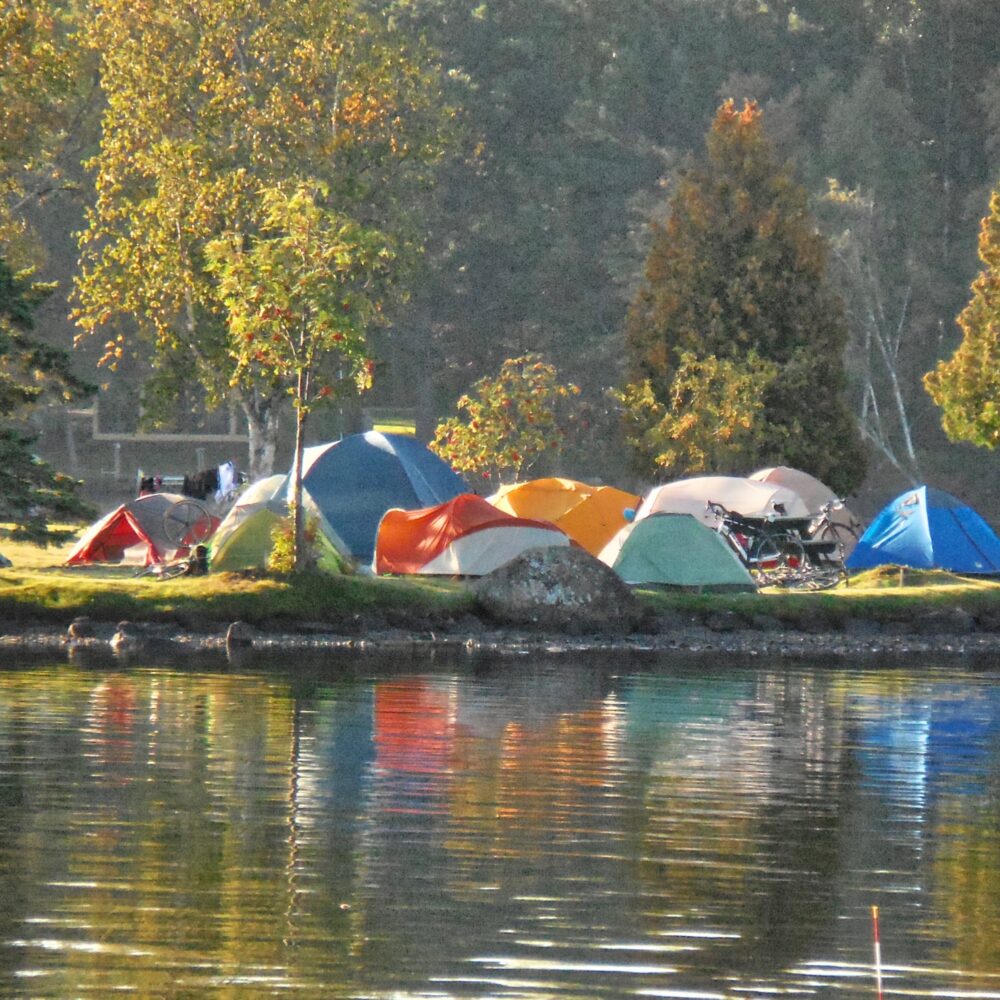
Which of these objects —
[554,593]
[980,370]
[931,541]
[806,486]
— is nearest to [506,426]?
[806,486]

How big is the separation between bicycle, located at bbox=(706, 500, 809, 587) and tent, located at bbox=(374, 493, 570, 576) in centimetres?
355

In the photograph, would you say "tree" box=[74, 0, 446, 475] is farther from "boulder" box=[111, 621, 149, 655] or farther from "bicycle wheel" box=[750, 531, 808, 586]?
"boulder" box=[111, 621, 149, 655]

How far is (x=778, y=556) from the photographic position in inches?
1395

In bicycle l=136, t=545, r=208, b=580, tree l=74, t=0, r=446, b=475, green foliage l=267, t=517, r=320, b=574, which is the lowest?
bicycle l=136, t=545, r=208, b=580

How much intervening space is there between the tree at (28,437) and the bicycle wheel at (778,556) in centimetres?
1218

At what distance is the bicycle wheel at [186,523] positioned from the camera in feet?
115

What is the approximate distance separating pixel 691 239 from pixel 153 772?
2941 cm

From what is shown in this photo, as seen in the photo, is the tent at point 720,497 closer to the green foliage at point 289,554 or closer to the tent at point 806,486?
the tent at point 806,486

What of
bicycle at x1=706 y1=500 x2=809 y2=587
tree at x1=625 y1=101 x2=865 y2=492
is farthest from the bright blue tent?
tree at x1=625 y1=101 x2=865 y2=492

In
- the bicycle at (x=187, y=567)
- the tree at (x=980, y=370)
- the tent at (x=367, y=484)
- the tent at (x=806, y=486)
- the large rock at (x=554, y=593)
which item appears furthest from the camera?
the tree at (x=980, y=370)

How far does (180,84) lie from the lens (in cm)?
4581

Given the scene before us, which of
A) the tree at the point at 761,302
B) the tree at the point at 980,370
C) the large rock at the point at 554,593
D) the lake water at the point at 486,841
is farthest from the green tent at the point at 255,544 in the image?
the tree at the point at 980,370

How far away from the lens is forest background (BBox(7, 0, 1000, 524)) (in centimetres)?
6875

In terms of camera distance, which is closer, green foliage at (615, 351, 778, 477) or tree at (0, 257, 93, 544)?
tree at (0, 257, 93, 544)
